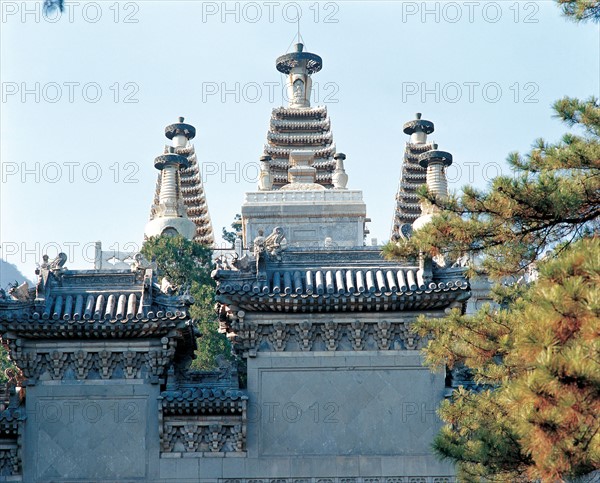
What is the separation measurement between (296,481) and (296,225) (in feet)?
86.0

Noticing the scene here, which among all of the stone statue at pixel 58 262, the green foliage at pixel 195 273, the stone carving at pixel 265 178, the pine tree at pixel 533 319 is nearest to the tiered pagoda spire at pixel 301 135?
the stone carving at pixel 265 178

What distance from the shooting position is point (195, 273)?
36.2 meters

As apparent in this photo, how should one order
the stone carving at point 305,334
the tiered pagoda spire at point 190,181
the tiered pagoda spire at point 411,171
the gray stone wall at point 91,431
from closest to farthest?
1. the gray stone wall at point 91,431
2. the stone carving at point 305,334
3. the tiered pagoda spire at point 411,171
4. the tiered pagoda spire at point 190,181

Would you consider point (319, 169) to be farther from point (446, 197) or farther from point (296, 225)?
point (446, 197)

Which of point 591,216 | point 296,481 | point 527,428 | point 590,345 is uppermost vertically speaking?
point 591,216

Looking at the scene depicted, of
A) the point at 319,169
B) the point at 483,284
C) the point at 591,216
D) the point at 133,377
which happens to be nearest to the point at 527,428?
the point at 591,216

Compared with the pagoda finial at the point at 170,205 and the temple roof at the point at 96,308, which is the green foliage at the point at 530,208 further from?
the pagoda finial at the point at 170,205

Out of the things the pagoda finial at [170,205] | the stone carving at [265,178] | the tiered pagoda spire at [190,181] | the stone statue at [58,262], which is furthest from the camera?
the tiered pagoda spire at [190,181]

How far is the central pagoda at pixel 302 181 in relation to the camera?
45.2 metres

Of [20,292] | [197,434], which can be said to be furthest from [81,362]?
[197,434]

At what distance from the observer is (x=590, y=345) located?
37.0ft

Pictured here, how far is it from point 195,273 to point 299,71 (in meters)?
23.2

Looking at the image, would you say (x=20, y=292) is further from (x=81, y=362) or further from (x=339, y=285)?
(x=339, y=285)

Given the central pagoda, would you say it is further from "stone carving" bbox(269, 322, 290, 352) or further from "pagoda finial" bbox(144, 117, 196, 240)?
"stone carving" bbox(269, 322, 290, 352)
